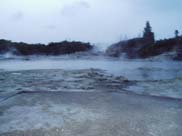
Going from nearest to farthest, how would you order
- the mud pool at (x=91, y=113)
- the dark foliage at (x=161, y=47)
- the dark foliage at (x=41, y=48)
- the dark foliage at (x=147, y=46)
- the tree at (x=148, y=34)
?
the mud pool at (x=91, y=113), the dark foliage at (x=161, y=47), the dark foliage at (x=147, y=46), the tree at (x=148, y=34), the dark foliage at (x=41, y=48)

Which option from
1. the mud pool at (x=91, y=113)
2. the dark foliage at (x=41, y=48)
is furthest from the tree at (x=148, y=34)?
the mud pool at (x=91, y=113)

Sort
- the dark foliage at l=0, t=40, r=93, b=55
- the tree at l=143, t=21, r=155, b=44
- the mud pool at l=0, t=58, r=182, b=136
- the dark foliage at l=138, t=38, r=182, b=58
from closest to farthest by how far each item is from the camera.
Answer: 1. the mud pool at l=0, t=58, r=182, b=136
2. the dark foliage at l=138, t=38, r=182, b=58
3. the tree at l=143, t=21, r=155, b=44
4. the dark foliage at l=0, t=40, r=93, b=55

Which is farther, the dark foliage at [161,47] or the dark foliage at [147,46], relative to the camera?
the dark foliage at [147,46]

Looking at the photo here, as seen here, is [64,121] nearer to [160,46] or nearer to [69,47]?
[160,46]

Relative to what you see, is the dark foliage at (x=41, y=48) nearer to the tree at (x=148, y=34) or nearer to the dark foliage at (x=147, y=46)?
the dark foliage at (x=147, y=46)

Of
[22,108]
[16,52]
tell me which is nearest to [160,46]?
[16,52]

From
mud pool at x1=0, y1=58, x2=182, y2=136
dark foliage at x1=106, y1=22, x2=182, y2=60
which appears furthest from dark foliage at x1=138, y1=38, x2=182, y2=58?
mud pool at x1=0, y1=58, x2=182, y2=136

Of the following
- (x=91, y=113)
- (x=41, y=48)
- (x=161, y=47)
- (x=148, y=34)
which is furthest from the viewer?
(x=41, y=48)

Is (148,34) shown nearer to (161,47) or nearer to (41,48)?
(161,47)

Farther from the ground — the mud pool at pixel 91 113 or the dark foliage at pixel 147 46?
the dark foliage at pixel 147 46

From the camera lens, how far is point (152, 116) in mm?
4738

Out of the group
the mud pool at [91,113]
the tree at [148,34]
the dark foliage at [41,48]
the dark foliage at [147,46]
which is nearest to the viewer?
the mud pool at [91,113]

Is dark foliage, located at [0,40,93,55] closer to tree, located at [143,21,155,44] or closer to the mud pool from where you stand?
tree, located at [143,21,155,44]

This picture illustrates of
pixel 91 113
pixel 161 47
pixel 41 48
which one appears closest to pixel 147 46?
pixel 161 47
